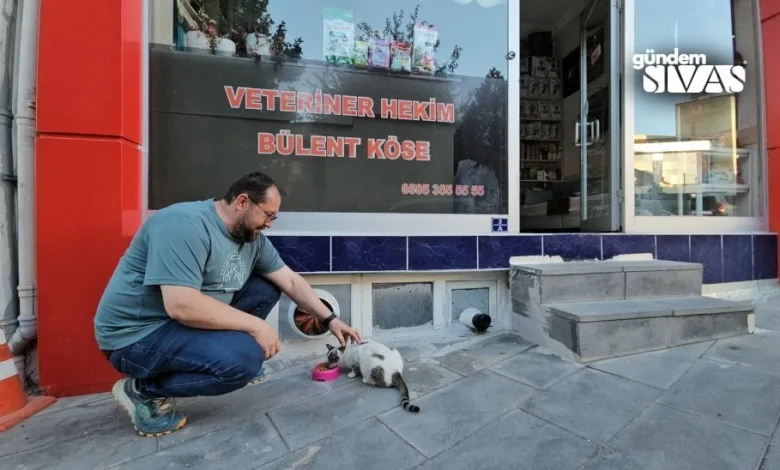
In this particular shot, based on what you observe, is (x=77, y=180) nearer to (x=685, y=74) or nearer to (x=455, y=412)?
(x=455, y=412)

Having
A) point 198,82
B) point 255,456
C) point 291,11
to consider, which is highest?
point 291,11

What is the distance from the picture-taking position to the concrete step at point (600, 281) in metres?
2.73

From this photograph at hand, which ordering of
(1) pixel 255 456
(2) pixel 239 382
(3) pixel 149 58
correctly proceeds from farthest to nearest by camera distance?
1. (3) pixel 149 58
2. (2) pixel 239 382
3. (1) pixel 255 456

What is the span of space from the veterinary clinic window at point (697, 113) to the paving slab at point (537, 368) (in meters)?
1.92

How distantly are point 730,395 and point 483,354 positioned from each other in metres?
1.20

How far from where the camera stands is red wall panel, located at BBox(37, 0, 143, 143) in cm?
200

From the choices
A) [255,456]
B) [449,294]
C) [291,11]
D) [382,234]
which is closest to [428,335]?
[449,294]

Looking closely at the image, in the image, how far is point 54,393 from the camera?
2010mm

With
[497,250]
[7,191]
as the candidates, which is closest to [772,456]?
[497,250]

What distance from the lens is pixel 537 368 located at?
2.31 meters

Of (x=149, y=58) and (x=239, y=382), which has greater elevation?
(x=149, y=58)

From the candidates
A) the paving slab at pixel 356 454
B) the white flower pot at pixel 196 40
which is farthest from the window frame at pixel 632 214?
the white flower pot at pixel 196 40

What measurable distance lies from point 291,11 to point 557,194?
4.40 meters

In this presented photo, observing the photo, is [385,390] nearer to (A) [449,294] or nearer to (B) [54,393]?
(A) [449,294]
